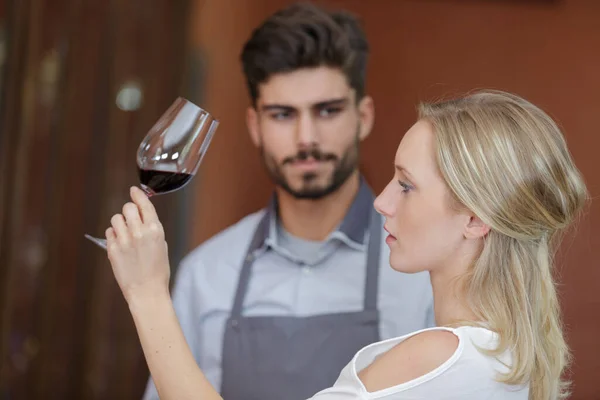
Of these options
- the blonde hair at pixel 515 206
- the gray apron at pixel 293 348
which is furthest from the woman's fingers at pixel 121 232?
the gray apron at pixel 293 348

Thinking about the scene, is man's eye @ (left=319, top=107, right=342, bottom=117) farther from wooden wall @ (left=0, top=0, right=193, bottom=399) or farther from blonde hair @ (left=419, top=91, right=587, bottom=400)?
blonde hair @ (left=419, top=91, right=587, bottom=400)

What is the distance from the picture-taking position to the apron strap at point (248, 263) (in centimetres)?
166

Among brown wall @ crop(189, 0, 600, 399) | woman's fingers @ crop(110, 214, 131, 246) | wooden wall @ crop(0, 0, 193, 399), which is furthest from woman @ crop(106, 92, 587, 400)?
wooden wall @ crop(0, 0, 193, 399)

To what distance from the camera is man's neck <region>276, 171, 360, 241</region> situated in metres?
1.67

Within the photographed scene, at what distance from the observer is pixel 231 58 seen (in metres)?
1.79

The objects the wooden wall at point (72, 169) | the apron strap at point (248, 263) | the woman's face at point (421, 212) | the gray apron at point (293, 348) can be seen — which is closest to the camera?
the woman's face at point (421, 212)

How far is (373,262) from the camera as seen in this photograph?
163cm

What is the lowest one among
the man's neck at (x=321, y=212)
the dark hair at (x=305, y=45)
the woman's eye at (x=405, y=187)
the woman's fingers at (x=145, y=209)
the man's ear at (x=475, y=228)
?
the man's neck at (x=321, y=212)

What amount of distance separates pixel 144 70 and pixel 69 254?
1.51 ft

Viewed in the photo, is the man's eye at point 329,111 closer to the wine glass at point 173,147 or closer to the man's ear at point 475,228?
the wine glass at point 173,147

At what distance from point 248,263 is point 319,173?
252 mm

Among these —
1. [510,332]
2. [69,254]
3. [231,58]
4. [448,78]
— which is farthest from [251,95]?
[510,332]

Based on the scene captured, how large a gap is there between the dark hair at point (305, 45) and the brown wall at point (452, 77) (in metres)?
0.05

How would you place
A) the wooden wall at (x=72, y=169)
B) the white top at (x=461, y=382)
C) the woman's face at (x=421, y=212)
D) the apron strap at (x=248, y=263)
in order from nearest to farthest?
the white top at (x=461, y=382)
the woman's face at (x=421, y=212)
the apron strap at (x=248, y=263)
the wooden wall at (x=72, y=169)
